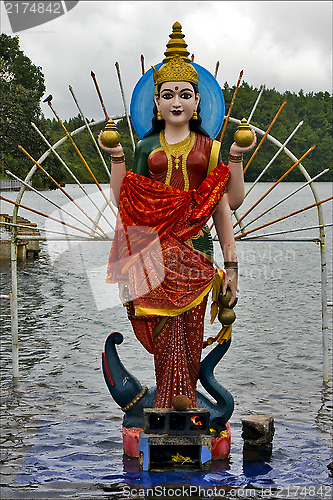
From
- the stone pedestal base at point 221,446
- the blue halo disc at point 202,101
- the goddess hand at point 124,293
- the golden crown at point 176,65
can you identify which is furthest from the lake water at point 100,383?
the golden crown at point 176,65

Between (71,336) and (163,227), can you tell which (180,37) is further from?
(71,336)

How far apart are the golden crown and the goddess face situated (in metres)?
0.05

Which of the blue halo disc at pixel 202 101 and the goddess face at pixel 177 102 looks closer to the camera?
the goddess face at pixel 177 102

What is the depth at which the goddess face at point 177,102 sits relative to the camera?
19.4ft

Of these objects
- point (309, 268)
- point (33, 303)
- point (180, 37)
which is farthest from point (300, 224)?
point (180, 37)

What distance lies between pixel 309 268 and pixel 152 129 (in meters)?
19.8

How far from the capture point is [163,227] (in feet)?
19.1

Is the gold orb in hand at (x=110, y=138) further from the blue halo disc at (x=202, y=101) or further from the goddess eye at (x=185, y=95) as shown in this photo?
the goddess eye at (x=185, y=95)

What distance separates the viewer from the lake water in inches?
238

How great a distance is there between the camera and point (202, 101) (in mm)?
6254

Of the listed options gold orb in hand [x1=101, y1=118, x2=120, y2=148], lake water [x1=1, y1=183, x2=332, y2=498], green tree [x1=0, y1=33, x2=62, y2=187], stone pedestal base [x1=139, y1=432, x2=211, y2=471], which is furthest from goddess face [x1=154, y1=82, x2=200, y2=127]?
green tree [x1=0, y1=33, x2=62, y2=187]

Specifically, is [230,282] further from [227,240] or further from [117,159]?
[117,159]

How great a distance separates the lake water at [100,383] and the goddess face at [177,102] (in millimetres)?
2171

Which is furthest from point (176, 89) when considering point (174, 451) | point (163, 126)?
point (174, 451)
